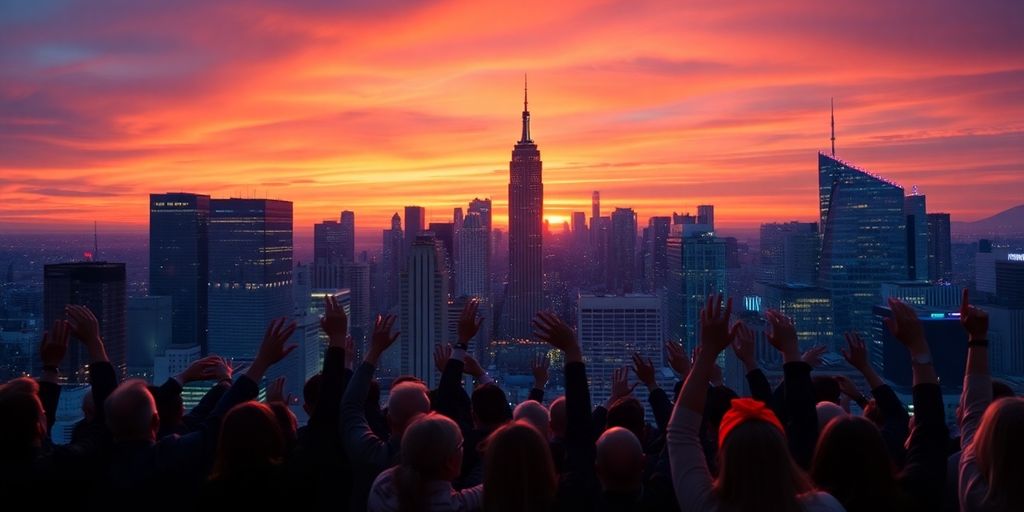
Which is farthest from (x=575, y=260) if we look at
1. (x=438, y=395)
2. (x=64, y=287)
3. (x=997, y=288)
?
(x=438, y=395)

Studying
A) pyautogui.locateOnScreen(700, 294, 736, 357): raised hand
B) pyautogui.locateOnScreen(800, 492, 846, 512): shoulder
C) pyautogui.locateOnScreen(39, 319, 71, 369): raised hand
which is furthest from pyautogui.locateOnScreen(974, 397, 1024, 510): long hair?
pyautogui.locateOnScreen(39, 319, 71, 369): raised hand

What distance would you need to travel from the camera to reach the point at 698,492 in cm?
176

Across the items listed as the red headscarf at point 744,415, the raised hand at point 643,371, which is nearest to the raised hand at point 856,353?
the raised hand at point 643,371

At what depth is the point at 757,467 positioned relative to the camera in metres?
1.62

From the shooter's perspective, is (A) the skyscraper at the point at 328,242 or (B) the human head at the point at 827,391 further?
(A) the skyscraper at the point at 328,242

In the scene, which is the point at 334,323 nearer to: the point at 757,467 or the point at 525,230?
the point at 757,467

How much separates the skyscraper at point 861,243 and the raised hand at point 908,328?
5944 cm

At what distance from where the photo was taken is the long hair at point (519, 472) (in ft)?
Answer: 6.07

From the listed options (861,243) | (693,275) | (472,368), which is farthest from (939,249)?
(472,368)

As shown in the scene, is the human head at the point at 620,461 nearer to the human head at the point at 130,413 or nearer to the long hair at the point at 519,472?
the long hair at the point at 519,472

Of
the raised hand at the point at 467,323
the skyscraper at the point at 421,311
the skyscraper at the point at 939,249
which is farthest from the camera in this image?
the skyscraper at the point at 939,249

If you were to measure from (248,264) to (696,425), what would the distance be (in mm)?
59196

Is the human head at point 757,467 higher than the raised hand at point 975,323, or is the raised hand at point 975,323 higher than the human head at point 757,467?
the raised hand at point 975,323

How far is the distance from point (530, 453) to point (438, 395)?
1157mm
